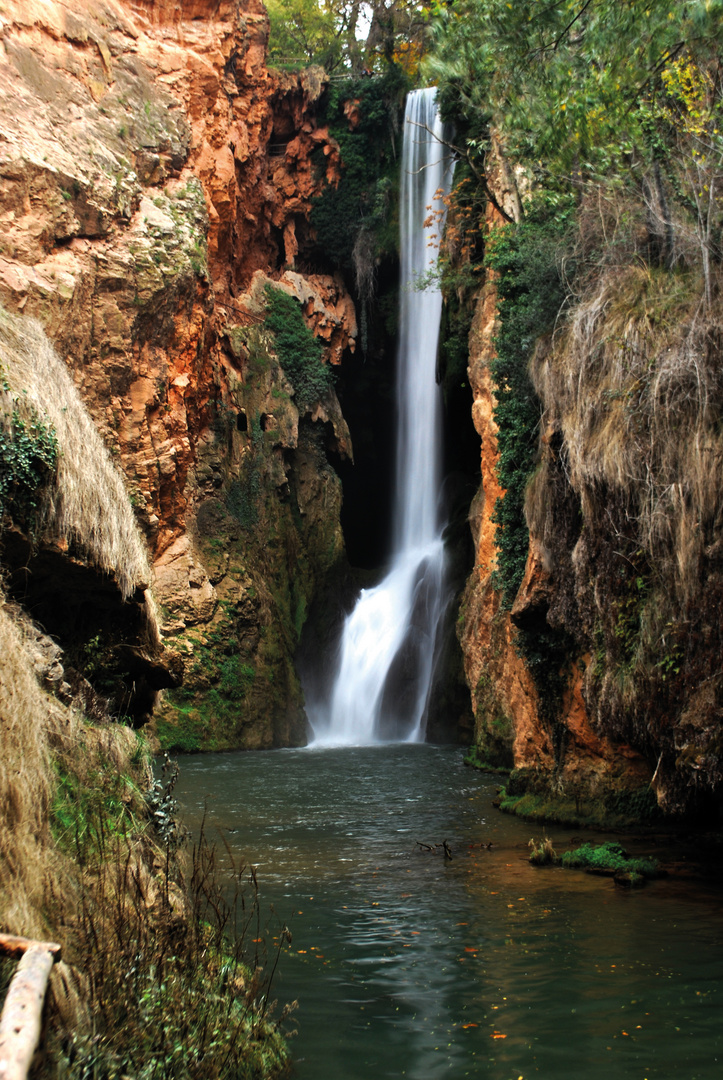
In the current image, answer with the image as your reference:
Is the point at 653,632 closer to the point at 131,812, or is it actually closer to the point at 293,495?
the point at 131,812

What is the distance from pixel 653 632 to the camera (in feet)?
29.8

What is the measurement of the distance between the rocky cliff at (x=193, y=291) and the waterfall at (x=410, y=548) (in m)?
2.21

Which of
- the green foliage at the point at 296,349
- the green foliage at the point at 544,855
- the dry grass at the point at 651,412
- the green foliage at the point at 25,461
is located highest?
the green foliage at the point at 296,349

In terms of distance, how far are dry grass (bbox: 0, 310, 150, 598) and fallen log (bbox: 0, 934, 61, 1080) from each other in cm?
410

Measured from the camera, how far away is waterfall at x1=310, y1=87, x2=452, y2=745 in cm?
2742

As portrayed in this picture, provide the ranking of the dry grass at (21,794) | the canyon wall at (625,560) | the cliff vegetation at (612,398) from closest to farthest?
the dry grass at (21,794) < the cliff vegetation at (612,398) < the canyon wall at (625,560)

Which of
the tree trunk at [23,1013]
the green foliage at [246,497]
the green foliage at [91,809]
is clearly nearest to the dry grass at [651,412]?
the green foliage at [91,809]

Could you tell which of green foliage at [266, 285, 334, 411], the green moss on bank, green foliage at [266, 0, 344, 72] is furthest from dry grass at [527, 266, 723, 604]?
green foliage at [266, 0, 344, 72]

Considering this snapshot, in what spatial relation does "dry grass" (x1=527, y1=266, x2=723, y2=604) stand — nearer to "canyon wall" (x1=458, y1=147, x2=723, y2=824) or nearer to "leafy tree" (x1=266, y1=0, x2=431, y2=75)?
"canyon wall" (x1=458, y1=147, x2=723, y2=824)

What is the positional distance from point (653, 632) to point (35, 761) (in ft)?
22.1

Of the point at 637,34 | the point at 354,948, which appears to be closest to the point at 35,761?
the point at 354,948

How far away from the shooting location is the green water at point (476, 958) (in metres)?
5.05

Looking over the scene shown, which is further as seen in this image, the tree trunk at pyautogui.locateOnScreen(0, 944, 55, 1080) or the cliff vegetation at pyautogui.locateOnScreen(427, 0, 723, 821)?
the cliff vegetation at pyautogui.locateOnScreen(427, 0, 723, 821)

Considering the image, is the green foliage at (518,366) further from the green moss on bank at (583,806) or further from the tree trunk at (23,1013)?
the tree trunk at (23,1013)
